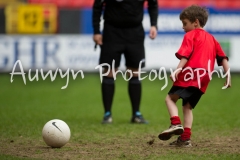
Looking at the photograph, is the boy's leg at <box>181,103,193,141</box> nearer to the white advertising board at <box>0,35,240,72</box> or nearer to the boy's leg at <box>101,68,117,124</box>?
the boy's leg at <box>101,68,117,124</box>

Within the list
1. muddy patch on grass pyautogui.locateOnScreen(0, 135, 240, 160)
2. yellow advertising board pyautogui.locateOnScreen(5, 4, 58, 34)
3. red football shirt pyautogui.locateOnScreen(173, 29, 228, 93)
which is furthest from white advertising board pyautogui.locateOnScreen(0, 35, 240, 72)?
red football shirt pyautogui.locateOnScreen(173, 29, 228, 93)

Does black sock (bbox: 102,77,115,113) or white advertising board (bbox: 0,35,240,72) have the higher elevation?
black sock (bbox: 102,77,115,113)

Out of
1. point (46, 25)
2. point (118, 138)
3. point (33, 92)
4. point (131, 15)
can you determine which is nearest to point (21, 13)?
point (46, 25)

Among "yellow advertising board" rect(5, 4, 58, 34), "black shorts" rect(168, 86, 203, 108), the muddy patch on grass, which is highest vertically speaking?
"black shorts" rect(168, 86, 203, 108)

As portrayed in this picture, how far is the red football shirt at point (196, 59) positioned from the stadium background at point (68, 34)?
10.2 m

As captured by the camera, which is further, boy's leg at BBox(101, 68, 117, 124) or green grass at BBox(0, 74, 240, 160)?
boy's leg at BBox(101, 68, 117, 124)

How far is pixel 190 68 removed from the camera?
22.1ft

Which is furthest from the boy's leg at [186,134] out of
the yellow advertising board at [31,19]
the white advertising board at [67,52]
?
the yellow advertising board at [31,19]

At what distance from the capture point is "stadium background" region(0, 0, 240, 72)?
16.9m

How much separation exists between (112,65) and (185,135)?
2456mm

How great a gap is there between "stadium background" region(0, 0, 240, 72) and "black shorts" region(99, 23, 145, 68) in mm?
7830

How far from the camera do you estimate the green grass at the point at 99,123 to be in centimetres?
639

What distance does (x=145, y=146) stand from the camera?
6.84m

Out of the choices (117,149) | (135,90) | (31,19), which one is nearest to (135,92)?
(135,90)
